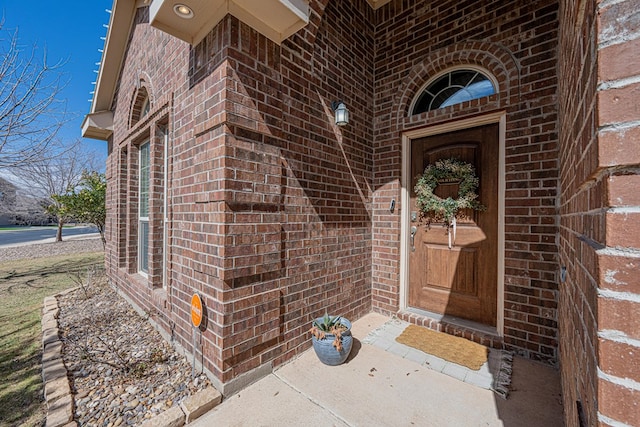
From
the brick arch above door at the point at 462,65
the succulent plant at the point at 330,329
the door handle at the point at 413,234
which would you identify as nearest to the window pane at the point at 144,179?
the succulent plant at the point at 330,329

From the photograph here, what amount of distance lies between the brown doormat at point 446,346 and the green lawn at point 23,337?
3.28 m

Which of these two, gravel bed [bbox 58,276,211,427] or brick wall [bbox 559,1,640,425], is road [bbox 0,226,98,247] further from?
brick wall [bbox 559,1,640,425]

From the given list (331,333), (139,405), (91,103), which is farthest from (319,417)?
(91,103)

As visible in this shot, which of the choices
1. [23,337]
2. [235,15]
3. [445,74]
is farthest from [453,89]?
[23,337]

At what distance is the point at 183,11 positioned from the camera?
209cm

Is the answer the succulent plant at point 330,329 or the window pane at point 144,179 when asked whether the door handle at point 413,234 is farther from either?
the window pane at point 144,179

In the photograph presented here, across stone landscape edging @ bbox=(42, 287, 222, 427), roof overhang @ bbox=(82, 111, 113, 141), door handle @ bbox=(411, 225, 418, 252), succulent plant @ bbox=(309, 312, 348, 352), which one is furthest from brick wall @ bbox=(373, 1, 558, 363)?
roof overhang @ bbox=(82, 111, 113, 141)

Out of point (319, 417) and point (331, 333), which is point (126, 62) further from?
point (319, 417)

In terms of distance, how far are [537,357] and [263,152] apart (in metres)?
3.29

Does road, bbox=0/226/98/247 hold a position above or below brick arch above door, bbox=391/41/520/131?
below

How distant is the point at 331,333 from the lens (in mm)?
2500

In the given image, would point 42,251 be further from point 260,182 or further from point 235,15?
point 235,15

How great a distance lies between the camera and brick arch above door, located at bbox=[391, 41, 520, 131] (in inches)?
109

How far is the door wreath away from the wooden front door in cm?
7
